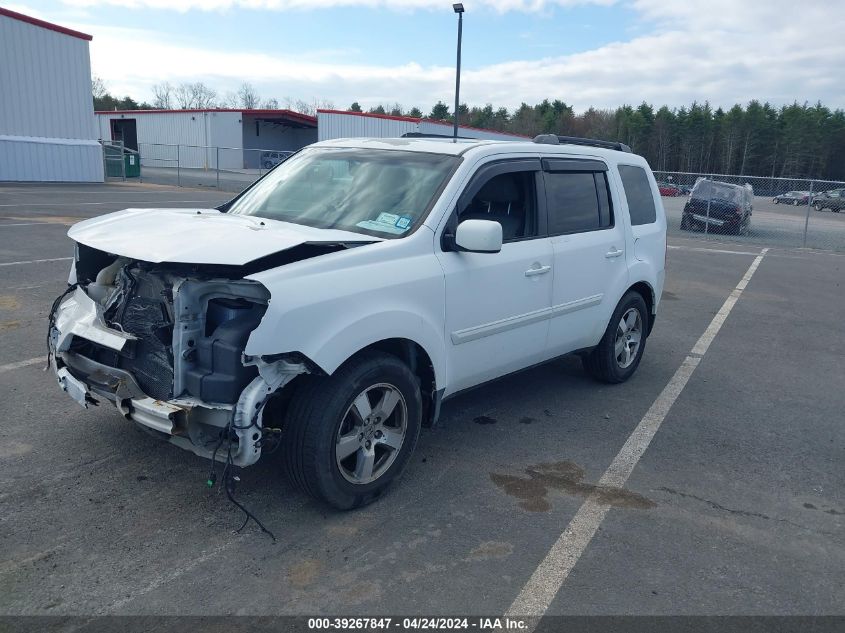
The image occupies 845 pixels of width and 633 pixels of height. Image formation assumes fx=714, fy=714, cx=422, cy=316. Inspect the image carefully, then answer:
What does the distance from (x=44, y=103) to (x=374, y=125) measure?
18.1 metres

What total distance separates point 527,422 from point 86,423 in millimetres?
2958

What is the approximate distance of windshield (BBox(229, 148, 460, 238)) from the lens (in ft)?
13.6

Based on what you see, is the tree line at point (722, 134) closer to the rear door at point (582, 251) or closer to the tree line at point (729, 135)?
the tree line at point (729, 135)

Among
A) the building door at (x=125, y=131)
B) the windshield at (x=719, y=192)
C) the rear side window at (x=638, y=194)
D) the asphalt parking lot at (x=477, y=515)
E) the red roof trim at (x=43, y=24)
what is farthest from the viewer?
the building door at (x=125, y=131)

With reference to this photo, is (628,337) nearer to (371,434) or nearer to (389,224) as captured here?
(389,224)

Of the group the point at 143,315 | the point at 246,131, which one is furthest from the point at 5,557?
the point at 246,131

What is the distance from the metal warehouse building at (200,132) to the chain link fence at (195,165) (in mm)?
66

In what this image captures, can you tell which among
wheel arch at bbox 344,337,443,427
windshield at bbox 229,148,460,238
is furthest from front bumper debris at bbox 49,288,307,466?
windshield at bbox 229,148,460,238

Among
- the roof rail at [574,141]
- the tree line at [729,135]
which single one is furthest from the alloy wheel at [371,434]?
the tree line at [729,135]

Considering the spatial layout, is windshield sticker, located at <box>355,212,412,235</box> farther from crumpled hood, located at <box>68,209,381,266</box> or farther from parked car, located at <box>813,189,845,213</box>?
parked car, located at <box>813,189,845,213</box>

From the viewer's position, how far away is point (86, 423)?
15.1 feet

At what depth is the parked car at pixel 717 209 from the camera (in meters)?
20.4

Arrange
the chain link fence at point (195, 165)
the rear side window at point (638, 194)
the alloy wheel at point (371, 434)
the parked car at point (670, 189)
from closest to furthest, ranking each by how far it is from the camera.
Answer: the alloy wheel at point (371, 434), the rear side window at point (638, 194), the parked car at point (670, 189), the chain link fence at point (195, 165)

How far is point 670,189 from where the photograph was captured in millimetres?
31438
